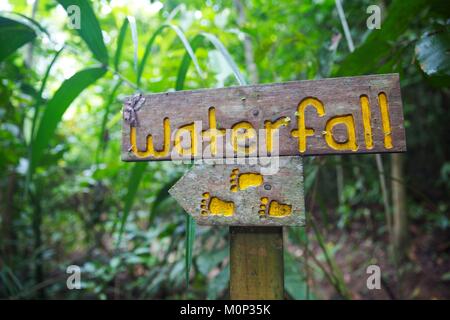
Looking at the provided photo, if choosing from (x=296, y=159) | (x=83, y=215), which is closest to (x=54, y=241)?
(x=83, y=215)

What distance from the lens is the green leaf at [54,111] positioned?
2.55ft

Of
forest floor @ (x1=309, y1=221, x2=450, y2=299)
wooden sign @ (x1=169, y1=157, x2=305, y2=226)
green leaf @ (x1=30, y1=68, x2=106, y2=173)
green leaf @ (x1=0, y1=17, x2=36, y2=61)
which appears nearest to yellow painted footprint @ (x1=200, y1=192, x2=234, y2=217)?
wooden sign @ (x1=169, y1=157, x2=305, y2=226)

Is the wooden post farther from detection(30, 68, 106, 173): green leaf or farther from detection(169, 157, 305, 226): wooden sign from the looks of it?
detection(30, 68, 106, 173): green leaf

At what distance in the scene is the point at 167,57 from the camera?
1.38 metres

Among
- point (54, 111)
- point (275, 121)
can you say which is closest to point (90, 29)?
point (54, 111)

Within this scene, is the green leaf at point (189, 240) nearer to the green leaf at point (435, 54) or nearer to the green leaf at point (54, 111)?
the green leaf at point (54, 111)

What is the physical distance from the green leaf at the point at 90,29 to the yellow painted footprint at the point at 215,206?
518 millimetres

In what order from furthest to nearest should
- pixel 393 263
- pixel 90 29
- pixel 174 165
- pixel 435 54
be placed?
pixel 393 263 < pixel 174 165 < pixel 90 29 < pixel 435 54

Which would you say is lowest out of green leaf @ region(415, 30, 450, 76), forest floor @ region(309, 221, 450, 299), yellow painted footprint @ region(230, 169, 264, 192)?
forest floor @ region(309, 221, 450, 299)

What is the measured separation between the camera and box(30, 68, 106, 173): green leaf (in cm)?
78

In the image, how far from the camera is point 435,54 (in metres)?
0.70

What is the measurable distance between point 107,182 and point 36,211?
542 mm

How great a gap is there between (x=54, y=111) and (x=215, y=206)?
50 centimetres

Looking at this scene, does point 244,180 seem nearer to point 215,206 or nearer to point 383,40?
point 215,206
